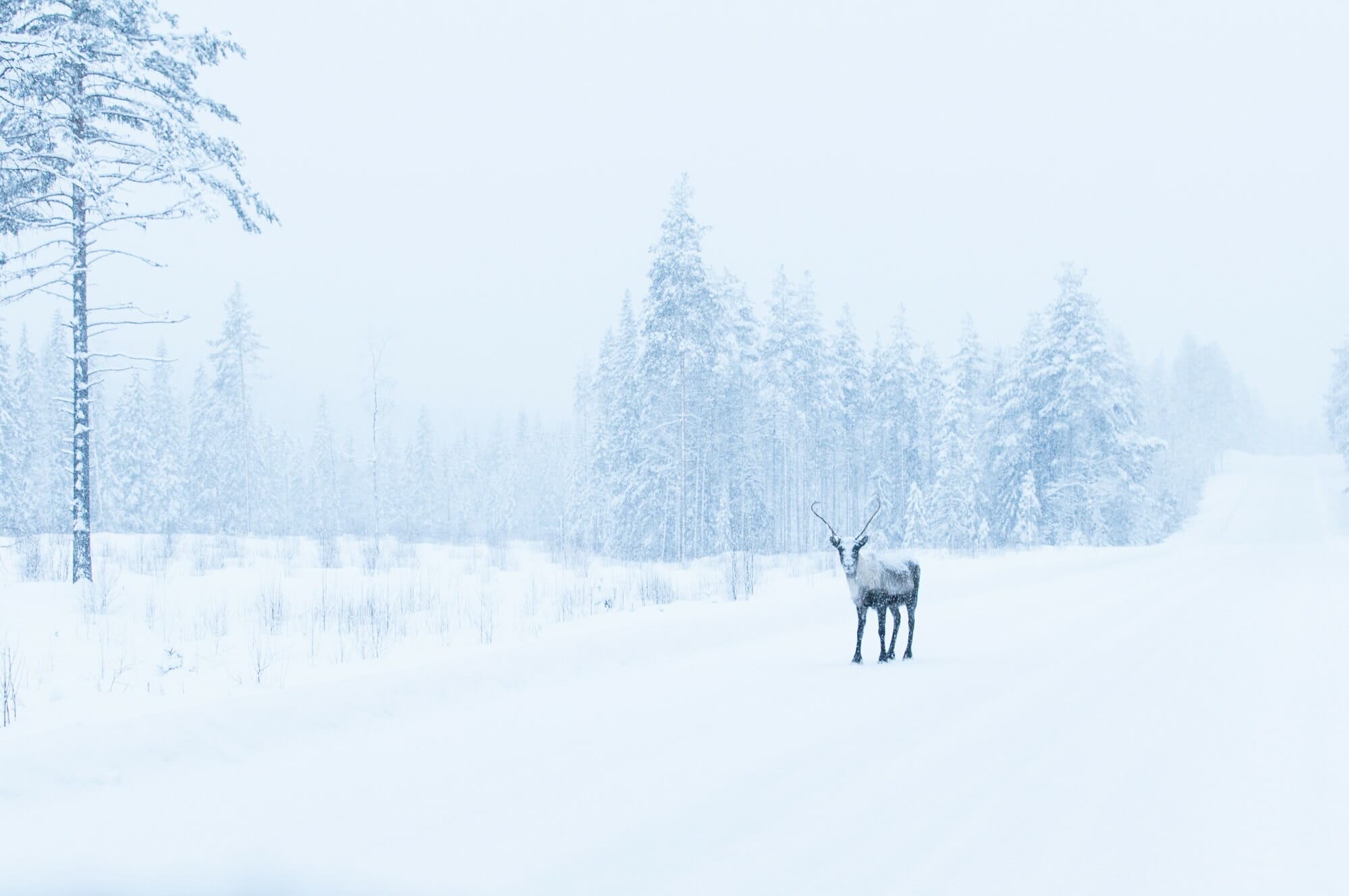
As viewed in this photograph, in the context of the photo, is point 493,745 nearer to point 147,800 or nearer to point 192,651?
point 147,800

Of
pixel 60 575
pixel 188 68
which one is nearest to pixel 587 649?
pixel 60 575

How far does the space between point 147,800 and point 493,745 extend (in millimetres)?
1855

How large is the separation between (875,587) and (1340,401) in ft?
204

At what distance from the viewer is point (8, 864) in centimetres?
329

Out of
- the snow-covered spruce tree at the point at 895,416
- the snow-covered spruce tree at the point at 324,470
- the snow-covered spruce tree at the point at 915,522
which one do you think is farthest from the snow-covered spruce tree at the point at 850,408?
the snow-covered spruce tree at the point at 324,470

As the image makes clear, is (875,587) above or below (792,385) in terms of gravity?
below

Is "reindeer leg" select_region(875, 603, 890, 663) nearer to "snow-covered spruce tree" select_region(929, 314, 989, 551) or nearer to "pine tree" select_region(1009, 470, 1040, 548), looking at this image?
"pine tree" select_region(1009, 470, 1040, 548)

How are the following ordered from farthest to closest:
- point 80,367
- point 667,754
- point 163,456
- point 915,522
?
1. point 163,456
2. point 915,522
3. point 80,367
4. point 667,754

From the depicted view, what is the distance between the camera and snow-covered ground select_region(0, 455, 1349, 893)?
10.8ft

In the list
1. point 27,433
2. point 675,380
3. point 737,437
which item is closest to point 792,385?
point 737,437

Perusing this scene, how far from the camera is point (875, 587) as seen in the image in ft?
25.8

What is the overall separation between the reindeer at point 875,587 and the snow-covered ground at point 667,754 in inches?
18.0

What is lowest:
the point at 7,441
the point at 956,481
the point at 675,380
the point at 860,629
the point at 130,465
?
the point at 860,629

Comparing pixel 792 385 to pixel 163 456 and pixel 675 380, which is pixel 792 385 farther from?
pixel 163 456
